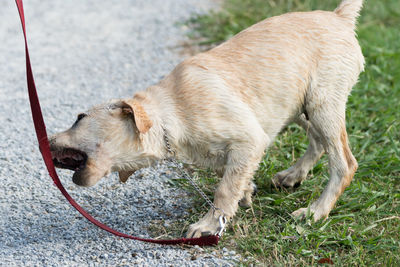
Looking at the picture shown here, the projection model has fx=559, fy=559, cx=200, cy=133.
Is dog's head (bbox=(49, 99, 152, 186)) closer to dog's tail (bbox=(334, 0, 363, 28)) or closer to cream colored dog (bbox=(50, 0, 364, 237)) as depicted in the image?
cream colored dog (bbox=(50, 0, 364, 237))

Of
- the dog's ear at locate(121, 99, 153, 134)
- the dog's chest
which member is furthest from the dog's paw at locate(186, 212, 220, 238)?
the dog's ear at locate(121, 99, 153, 134)

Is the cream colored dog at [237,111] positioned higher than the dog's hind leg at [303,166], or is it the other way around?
the cream colored dog at [237,111]

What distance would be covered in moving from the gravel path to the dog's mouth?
23.2 inches

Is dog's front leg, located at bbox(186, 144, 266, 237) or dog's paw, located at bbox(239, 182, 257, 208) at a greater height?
dog's front leg, located at bbox(186, 144, 266, 237)

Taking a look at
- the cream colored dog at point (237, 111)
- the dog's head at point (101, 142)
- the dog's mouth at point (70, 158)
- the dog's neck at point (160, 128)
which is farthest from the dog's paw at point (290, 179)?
the dog's mouth at point (70, 158)

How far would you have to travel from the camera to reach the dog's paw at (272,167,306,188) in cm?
499

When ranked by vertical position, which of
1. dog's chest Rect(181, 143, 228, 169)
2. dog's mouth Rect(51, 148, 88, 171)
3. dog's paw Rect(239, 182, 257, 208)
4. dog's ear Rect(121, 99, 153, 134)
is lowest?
dog's paw Rect(239, 182, 257, 208)

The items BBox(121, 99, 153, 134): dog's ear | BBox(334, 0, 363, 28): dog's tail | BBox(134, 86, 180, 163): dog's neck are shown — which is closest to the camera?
BBox(121, 99, 153, 134): dog's ear

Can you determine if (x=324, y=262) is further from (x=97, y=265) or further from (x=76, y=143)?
(x=76, y=143)

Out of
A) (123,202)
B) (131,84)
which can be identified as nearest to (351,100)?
(131,84)

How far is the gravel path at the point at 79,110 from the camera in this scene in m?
4.06

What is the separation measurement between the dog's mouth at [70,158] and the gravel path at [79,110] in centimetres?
59

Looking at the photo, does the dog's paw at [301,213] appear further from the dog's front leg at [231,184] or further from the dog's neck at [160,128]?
the dog's neck at [160,128]

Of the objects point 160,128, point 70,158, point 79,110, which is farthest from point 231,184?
point 79,110
